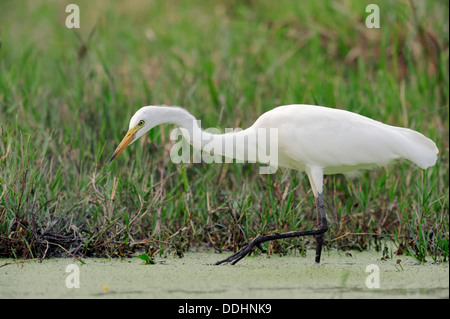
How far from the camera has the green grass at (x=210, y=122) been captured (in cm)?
478

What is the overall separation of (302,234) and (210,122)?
1.61m

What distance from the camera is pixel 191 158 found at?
5559mm

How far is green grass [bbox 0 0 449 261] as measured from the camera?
478 centimetres

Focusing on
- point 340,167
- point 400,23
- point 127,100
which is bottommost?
point 340,167

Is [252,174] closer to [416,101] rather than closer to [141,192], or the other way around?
[141,192]

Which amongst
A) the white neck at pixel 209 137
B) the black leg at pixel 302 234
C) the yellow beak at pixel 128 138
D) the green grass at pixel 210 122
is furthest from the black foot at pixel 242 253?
the yellow beak at pixel 128 138

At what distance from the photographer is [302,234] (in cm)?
479

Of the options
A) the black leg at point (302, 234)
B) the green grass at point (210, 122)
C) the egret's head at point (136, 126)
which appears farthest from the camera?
the green grass at point (210, 122)

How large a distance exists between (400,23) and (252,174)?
9.53 ft

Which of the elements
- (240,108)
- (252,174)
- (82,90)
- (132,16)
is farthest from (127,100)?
(132,16)

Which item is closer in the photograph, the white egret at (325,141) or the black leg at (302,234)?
the black leg at (302,234)

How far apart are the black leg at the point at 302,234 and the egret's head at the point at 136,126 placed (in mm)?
859

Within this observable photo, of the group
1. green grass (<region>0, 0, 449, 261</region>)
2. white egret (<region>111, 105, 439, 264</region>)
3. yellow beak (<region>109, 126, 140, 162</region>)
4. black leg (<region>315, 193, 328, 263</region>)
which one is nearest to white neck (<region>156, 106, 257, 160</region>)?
white egret (<region>111, 105, 439, 264</region>)

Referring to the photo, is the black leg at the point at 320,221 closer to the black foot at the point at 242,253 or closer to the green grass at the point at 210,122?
the green grass at the point at 210,122
